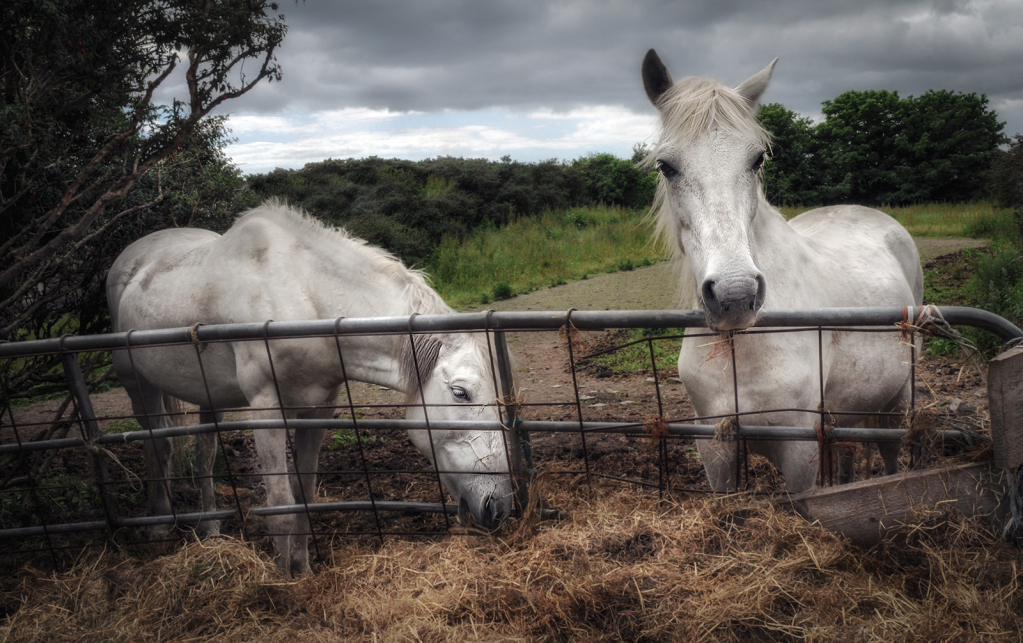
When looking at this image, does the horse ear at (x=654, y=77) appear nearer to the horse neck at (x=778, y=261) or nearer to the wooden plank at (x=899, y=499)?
the horse neck at (x=778, y=261)

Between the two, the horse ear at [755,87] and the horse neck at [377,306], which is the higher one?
the horse ear at [755,87]

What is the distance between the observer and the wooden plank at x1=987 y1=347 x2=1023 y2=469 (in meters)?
1.59

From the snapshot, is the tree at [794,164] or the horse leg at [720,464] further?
the tree at [794,164]

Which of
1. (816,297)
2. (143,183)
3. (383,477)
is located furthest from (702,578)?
(143,183)

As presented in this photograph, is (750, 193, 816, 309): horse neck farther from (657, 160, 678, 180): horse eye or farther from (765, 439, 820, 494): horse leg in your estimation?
(765, 439, 820, 494): horse leg

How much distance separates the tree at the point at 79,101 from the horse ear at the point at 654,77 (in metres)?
2.70

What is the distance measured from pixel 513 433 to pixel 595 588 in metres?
0.60

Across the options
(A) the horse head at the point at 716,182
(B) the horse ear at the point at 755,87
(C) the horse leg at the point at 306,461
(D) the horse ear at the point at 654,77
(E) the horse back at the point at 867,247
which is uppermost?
(D) the horse ear at the point at 654,77

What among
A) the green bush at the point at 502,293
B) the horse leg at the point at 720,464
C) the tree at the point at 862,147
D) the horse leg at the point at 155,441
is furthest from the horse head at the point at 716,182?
the tree at the point at 862,147

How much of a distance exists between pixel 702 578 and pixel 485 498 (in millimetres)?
888

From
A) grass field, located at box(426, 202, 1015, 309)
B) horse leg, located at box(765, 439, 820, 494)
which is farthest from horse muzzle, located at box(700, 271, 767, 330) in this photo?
grass field, located at box(426, 202, 1015, 309)

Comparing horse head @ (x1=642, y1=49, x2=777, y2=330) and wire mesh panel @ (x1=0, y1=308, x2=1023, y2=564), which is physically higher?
horse head @ (x1=642, y1=49, x2=777, y2=330)

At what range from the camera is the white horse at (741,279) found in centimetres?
188

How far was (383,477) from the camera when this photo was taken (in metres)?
4.25
